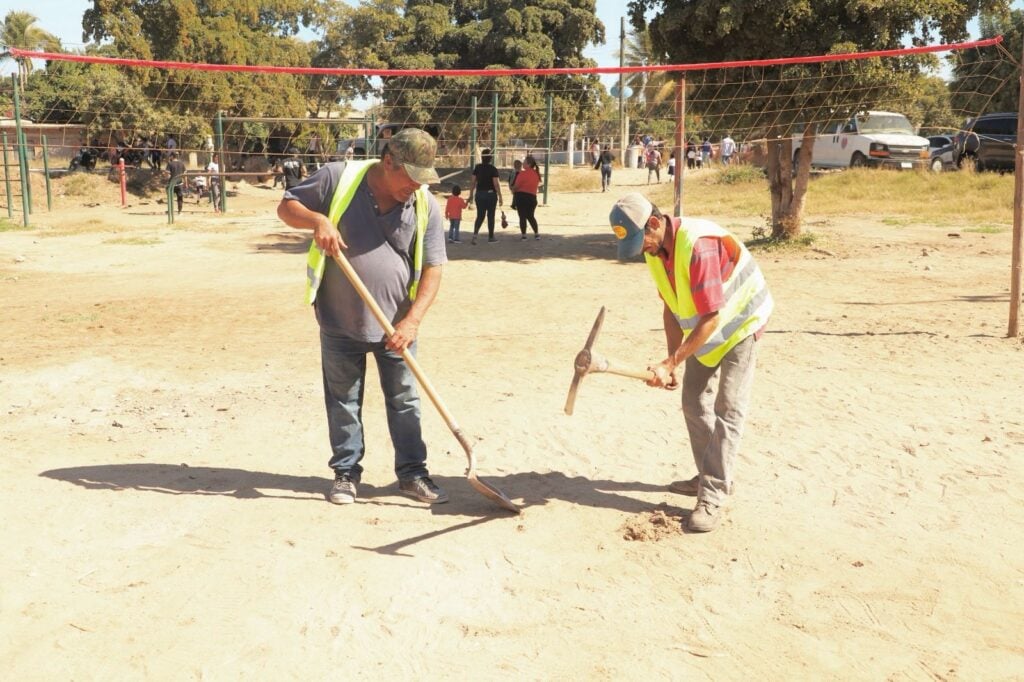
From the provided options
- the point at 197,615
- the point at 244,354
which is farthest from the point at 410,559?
the point at 244,354

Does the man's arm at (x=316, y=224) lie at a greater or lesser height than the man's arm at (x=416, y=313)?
greater

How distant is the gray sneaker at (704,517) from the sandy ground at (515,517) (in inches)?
2.3

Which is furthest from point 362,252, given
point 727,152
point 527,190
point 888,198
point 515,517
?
point 727,152

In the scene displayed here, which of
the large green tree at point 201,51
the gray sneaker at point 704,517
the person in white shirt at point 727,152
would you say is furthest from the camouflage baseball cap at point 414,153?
the person in white shirt at point 727,152

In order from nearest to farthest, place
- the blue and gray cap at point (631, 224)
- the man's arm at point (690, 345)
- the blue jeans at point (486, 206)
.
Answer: the blue and gray cap at point (631, 224) → the man's arm at point (690, 345) → the blue jeans at point (486, 206)

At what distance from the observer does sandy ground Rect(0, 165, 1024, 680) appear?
356 cm

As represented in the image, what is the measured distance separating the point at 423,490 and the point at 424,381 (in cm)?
66

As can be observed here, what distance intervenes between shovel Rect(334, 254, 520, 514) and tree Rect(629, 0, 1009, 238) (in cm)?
943

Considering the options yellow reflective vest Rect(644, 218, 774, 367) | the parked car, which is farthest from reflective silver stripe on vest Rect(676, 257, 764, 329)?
the parked car

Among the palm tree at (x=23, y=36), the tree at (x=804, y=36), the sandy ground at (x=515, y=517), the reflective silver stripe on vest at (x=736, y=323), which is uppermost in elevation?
the palm tree at (x=23, y=36)

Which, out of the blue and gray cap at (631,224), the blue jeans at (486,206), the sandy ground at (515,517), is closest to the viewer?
the sandy ground at (515,517)

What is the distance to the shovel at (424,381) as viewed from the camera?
4.50 meters

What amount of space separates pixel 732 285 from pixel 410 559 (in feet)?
6.12

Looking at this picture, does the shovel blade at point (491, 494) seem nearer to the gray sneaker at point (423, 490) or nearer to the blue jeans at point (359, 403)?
the gray sneaker at point (423, 490)
